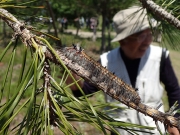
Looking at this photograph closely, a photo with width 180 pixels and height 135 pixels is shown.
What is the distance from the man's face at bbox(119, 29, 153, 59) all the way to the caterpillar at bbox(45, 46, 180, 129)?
978mm

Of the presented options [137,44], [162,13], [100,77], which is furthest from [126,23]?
[100,77]

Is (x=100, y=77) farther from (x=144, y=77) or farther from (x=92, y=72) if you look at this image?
(x=144, y=77)

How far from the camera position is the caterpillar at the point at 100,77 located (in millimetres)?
415

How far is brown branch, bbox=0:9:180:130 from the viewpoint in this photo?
0.42m

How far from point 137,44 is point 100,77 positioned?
1013 mm

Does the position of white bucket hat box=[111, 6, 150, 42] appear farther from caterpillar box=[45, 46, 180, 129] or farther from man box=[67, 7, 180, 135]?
caterpillar box=[45, 46, 180, 129]

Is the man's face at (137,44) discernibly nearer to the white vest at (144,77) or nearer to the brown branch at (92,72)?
the white vest at (144,77)

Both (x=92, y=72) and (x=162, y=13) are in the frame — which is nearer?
(x=92, y=72)

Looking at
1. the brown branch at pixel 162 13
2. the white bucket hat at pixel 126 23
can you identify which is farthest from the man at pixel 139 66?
the brown branch at pixel 162 13

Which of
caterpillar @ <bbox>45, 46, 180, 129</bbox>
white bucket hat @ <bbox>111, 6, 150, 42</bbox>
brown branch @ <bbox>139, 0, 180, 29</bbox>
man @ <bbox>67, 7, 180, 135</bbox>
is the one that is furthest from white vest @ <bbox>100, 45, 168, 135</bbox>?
caterpillar @ <bbox>45, 46, 180, 129</bbox>

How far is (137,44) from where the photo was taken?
4.60ft

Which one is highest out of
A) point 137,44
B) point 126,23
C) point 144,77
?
point 126,23

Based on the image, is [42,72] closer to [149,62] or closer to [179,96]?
[149,62]

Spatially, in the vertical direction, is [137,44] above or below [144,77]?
above
